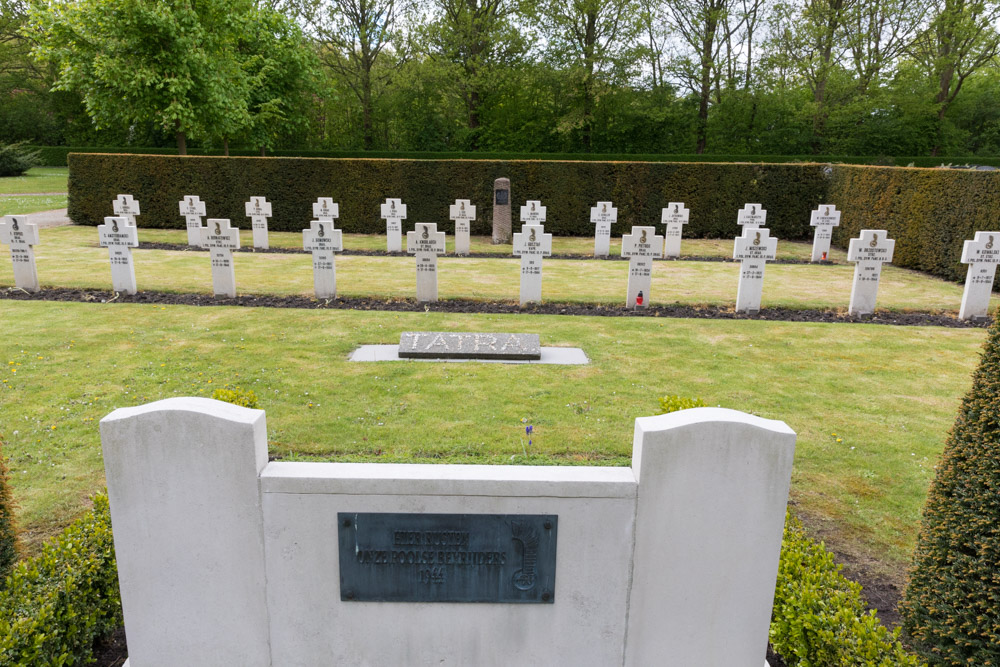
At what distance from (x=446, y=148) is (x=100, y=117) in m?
20.2

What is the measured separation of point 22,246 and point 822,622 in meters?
13.0

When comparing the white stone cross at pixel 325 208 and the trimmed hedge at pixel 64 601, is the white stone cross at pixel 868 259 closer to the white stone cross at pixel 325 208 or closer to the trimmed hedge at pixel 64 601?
the trimmed hedge at pixel 64 601

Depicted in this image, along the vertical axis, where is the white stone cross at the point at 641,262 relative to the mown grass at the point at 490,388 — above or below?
above

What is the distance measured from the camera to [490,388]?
704cm

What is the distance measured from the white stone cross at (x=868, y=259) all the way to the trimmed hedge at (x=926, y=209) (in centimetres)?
440

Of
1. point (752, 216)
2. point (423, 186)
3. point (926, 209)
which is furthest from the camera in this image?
point (423, 186)

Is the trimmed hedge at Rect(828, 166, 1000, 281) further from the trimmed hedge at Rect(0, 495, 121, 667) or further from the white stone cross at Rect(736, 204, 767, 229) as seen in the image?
the trimmed hedge at Rect(0, 495, 121, 667)

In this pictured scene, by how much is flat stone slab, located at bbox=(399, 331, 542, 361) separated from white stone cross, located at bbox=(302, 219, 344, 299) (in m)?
3.44

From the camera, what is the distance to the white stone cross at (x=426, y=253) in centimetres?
1092

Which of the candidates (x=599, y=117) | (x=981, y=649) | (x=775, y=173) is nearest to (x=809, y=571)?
(x=981, y=649)

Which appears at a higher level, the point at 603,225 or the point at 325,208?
the point at 325,208

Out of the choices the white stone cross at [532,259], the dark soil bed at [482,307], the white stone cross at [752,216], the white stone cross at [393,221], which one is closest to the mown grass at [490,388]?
the dark soil bed at [482,307]

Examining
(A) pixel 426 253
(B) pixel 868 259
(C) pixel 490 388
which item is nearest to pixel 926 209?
(B) pixel 868 259

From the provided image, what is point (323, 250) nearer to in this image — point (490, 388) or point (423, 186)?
point (490, 388)
